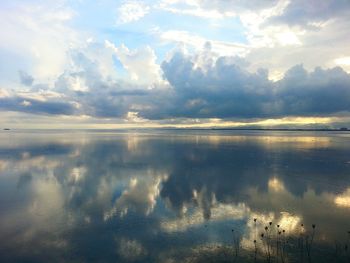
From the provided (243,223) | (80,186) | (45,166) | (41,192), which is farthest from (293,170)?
(45,166)

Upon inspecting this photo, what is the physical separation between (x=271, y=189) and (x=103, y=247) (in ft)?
76.7

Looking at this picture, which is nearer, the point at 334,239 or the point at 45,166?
the point at 334,239

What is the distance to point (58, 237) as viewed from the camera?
2169 centimetres

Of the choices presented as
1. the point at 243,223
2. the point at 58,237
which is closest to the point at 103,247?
the point at 58,237

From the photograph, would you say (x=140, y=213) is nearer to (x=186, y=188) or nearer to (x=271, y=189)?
(x=186, y=188)

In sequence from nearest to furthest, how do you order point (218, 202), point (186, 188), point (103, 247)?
point (103, 247)
point (218, 202)
point (186, 188)

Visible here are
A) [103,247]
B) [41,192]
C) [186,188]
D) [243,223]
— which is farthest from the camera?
[186,188]

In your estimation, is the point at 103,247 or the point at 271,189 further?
the point at 271,189

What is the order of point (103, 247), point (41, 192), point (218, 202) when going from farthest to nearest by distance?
point (41, 192)
point (218, 202)
point (103, 247)

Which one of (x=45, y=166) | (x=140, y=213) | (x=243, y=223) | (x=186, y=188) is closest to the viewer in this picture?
(x=243, y=223)

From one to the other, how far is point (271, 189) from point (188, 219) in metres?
15.3

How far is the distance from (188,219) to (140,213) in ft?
14.8

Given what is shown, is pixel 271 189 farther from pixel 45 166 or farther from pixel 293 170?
pixel 45 166

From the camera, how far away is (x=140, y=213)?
90.2 feet
